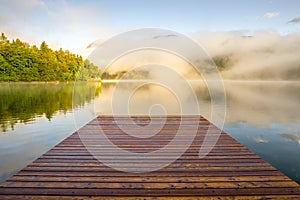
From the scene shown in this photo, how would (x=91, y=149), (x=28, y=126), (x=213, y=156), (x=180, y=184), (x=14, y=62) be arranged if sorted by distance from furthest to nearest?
(x=14, y=62) < (x=28, y=126) < (x=91, y=149) < (x=213, y=156) < (x=180, y=184)

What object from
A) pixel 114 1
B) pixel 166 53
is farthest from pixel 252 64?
pixel 166 53

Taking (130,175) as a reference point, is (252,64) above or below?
above

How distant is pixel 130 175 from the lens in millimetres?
3377

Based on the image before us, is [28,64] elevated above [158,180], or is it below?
above

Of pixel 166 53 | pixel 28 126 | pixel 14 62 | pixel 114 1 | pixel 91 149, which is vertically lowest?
pixel 28 126

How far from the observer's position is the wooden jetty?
2.81m

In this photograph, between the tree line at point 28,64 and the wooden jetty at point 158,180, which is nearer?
the wooden jetty at point 158,180

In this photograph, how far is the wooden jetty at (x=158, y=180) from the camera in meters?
2.81

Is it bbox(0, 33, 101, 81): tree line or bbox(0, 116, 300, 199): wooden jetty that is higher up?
bbox(0, 33, 101, 81): tree line

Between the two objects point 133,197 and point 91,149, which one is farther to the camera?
point 91,149

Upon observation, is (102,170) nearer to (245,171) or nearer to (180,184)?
(180,184)

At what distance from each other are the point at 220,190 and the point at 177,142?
2507 mm

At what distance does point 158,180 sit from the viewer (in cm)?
321

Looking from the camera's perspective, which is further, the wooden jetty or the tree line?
the tree line
